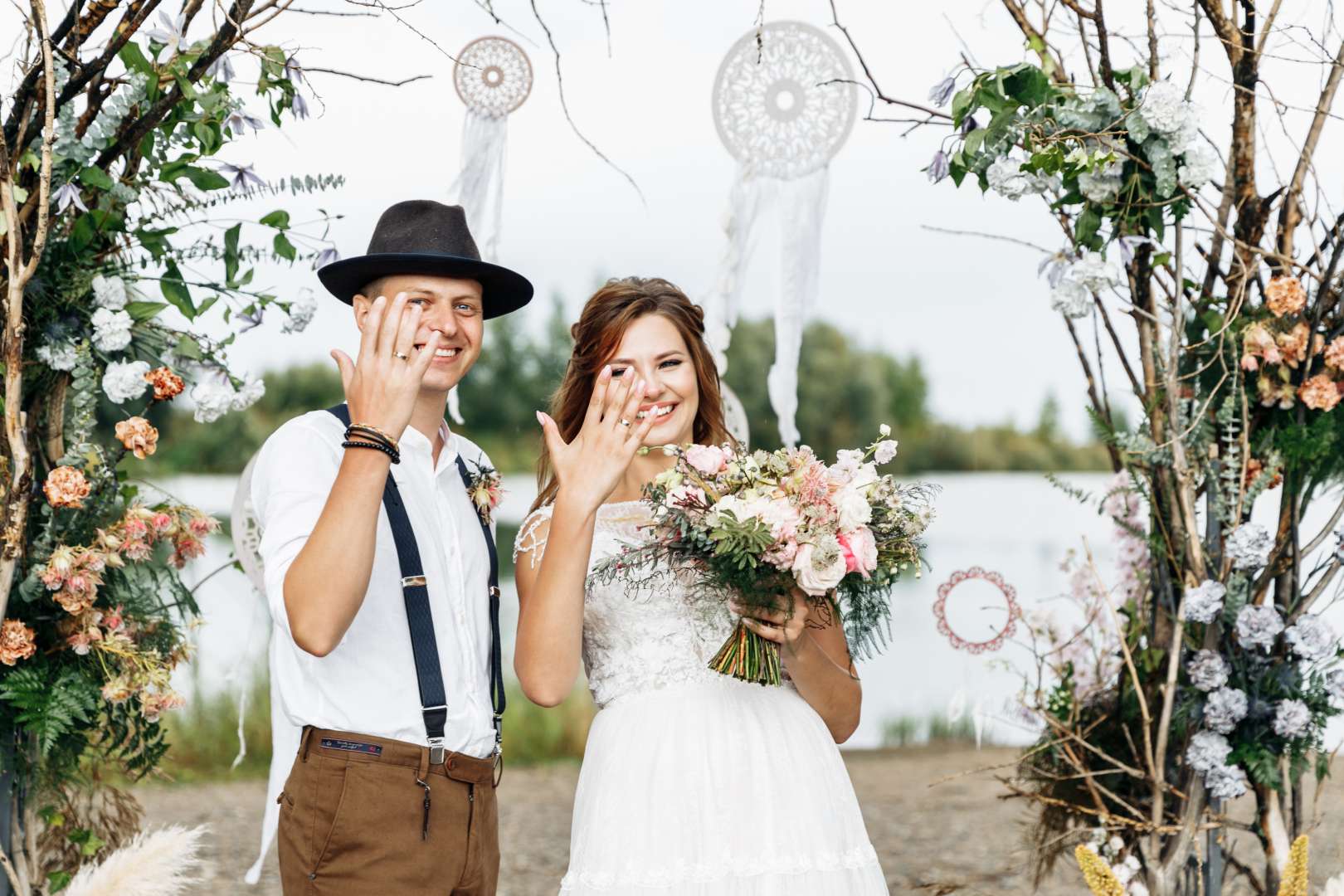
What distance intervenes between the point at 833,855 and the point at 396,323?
1.33 m

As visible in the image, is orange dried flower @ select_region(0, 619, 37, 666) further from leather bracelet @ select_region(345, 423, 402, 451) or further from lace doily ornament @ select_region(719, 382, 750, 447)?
lace doily ornament @ select_region(719, 382, 750, 447)

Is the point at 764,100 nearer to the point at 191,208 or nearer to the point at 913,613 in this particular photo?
the point at 191,208

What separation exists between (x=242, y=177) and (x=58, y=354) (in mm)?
627

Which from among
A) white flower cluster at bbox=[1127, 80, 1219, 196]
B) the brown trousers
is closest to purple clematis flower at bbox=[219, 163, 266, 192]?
the brown trousers

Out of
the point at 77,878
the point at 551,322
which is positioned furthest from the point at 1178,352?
the point at 551,322

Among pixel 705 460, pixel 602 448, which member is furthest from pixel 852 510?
pixel 602 448

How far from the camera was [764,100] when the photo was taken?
14.8 ft

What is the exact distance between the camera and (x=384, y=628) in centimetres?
216

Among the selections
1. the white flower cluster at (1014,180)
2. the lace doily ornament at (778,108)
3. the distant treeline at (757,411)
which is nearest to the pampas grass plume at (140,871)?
the white flower cluster at (1014,180)

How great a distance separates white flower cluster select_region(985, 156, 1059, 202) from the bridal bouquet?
41.0 inches

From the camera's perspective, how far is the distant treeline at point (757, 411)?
47.7 feet

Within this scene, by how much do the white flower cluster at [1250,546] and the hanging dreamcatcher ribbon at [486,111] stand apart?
8.33 feet

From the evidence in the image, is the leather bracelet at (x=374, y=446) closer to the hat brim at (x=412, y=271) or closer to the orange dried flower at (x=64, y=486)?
the hat brim at (x=412, y=271)

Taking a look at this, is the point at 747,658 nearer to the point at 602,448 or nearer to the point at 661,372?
the point at 602,448
